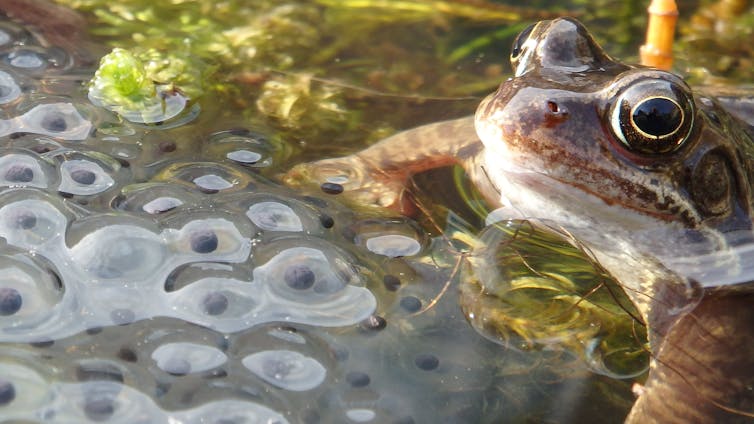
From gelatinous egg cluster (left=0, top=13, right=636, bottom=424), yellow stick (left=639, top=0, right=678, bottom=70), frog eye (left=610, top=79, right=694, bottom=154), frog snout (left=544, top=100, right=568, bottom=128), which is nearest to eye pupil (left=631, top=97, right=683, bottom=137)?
frog eye (left=610, top=79, right=694, bottom=154)

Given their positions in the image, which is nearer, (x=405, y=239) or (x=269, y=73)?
(x=405, y=239)

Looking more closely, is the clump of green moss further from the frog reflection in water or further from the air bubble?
the air bubble

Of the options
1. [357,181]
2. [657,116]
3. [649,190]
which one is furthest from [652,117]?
[357,181]

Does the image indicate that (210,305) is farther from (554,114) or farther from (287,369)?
(554,114)

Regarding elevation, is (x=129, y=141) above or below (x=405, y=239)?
above

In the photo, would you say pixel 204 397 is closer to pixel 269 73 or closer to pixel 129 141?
pixel 129 141

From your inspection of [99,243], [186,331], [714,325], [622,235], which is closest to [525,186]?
[622,235]

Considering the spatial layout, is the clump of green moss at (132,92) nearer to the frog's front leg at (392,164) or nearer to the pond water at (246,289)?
the pond water at (246,289)
